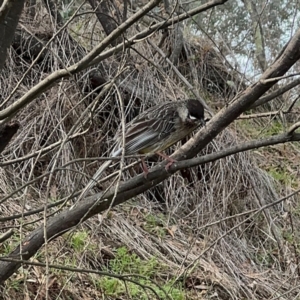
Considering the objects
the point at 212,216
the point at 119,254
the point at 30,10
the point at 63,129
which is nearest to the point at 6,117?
the point at 119,254

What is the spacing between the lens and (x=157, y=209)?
6012 mm

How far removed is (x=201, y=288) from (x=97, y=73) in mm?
2371

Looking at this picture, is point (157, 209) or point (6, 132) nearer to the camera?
point (6, 132)

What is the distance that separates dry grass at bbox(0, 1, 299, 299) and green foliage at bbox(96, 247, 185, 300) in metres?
0.03

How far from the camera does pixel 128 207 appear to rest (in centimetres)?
580

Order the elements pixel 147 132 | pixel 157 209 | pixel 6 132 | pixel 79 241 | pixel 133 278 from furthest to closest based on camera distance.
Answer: pixel 157 209 → pixel 79 241 → pixel 133 278 → pixel 147 132 → pixel 6 132

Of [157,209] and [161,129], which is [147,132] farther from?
[157,209]

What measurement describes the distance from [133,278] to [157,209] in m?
1.31

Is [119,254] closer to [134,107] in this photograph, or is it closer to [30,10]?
[134,107]

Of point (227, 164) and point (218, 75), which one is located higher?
point (218, 75)

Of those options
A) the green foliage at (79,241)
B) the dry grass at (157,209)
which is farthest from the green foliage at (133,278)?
the green foliage at (79,241)

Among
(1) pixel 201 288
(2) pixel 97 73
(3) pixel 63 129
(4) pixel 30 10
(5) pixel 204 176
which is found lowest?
(1) pixel 201 288

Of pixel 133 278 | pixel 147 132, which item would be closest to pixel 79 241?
pixel 133 278

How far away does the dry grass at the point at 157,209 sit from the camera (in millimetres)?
5023
